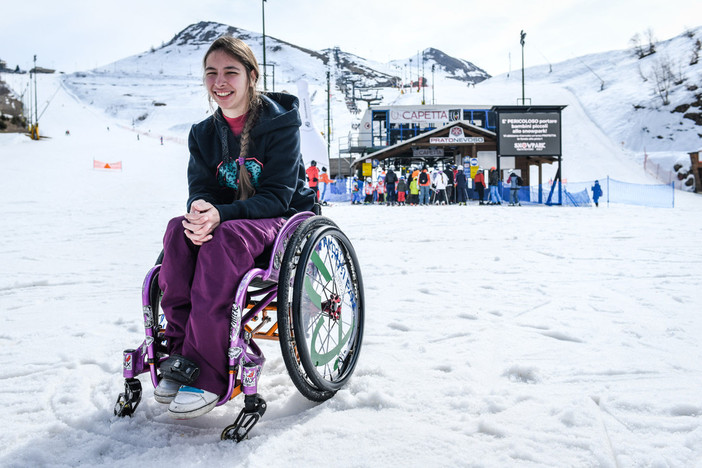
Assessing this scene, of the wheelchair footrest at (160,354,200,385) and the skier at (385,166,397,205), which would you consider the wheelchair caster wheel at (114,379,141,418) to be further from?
the skier at (385,166,397,205)

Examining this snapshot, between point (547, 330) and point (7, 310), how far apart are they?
3.79 m

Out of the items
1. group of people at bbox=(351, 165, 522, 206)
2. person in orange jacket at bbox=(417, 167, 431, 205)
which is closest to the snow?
person in orange jacket at bbox=(417, 167, 431, 205)

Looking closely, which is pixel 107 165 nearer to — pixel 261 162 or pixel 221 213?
pixel 261 162

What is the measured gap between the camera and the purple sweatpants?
5.34ft

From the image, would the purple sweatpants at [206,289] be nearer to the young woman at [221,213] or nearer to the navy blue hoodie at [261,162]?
the young woman at [221,213]

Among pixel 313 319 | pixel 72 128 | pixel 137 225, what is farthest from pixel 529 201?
pixel 72 128

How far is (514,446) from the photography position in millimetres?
1603

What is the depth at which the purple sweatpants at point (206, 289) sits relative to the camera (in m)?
1.63

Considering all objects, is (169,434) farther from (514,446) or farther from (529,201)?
(529,201)

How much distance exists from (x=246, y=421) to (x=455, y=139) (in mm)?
27817

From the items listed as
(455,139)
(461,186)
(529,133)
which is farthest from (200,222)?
(455,139)

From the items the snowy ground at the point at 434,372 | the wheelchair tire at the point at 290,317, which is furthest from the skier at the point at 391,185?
the wheelchair tire at the point at 290,317

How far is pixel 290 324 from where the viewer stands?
69.0 inches

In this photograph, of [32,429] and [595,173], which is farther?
[595,173]
